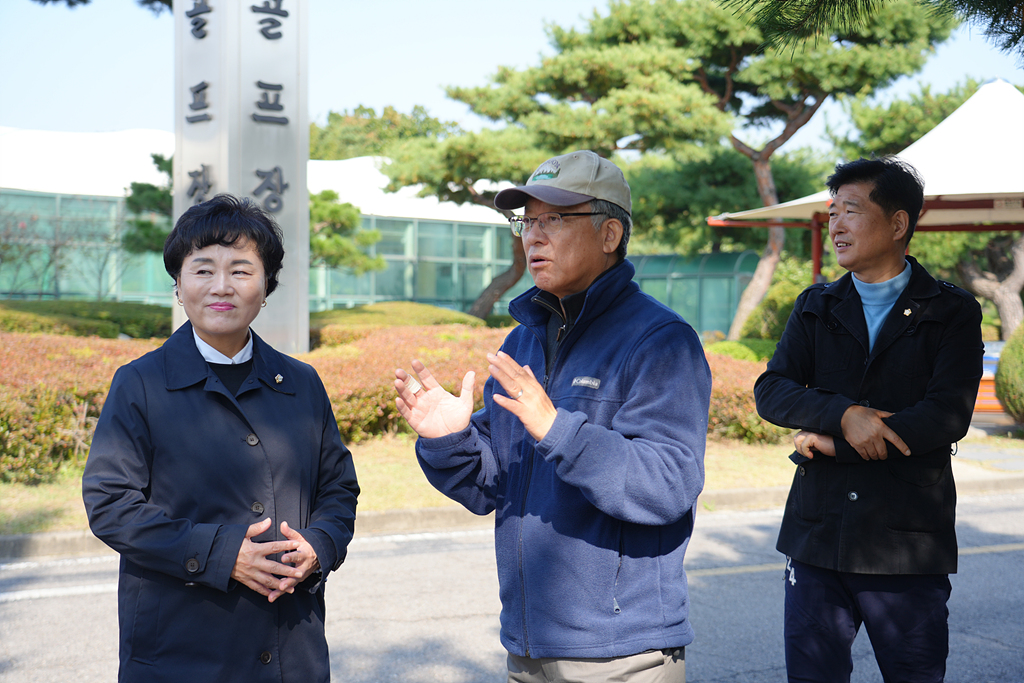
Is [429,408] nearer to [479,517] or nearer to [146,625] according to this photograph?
[146,625]

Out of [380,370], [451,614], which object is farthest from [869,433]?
[380,370]

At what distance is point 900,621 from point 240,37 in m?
10.3

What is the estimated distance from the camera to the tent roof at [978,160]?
9.39m

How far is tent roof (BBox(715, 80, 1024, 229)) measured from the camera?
30.8ft

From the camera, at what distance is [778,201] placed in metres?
21.2

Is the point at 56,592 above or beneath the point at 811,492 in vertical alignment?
beneath

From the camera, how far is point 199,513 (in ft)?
6.72

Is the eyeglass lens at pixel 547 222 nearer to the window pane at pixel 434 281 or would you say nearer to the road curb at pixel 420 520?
the road curb at pixel 420 520

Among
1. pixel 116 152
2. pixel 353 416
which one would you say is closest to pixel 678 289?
pixel 116 152

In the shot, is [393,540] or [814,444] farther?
[393,540]

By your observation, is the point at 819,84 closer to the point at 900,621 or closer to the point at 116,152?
the point at 900,621

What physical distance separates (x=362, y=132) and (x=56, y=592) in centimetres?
5259

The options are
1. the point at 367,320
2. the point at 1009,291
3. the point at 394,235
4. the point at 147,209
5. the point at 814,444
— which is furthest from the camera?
the point at 394,235

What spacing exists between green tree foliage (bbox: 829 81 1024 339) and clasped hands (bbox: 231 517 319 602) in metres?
20.0
